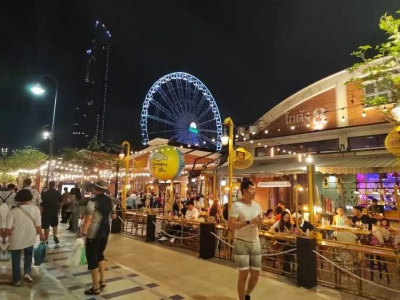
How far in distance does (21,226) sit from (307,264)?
4738 mm

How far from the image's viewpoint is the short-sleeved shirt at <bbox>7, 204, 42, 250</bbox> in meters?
4.34

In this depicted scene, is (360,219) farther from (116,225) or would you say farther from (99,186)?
(116,225)

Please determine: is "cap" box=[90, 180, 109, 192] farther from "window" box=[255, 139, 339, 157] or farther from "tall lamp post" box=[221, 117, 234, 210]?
"window" box=[255, 139, 339, 157]

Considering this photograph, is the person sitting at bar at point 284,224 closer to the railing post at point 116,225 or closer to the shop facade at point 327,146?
the shop facade at point 327,146

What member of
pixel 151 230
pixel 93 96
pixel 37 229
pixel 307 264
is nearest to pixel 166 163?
pixel 151 230

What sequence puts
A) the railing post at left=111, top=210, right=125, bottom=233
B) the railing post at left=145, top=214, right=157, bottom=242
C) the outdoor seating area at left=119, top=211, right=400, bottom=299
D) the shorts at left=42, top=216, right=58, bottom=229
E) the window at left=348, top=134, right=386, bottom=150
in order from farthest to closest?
the window at left=348, top=134, right=386, bottom=150 < the railing post at left=111, top=210, right=125, bottom=233 < the railing post at left=145, top=214, right=157, bottom=242 < the shorts at left=42, top=216, right=58, bottom=229 < the outdoor seating area at left=119, top=211, right=400, bottom=299

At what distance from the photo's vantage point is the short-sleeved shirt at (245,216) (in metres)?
3.74

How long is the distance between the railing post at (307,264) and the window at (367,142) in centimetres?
840

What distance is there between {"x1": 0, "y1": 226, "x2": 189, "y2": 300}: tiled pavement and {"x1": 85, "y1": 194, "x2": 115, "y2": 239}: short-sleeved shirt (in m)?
0.92

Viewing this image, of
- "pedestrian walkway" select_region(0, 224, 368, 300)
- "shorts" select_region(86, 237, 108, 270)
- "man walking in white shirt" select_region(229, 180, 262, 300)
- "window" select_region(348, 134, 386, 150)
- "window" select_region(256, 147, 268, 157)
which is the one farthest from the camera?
"window" select_region(256, 147, 268, 157)

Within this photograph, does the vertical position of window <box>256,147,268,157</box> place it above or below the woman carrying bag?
above

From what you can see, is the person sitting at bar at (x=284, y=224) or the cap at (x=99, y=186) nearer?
the cap at (x=99, y=186)

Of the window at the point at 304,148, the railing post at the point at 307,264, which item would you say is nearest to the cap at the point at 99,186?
the railing post at the point at 307,264

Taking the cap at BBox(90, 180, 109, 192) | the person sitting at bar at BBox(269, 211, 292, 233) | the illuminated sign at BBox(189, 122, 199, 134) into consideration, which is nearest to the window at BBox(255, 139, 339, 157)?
the illuminated sign at BBox(189, 122, 199, 134)
